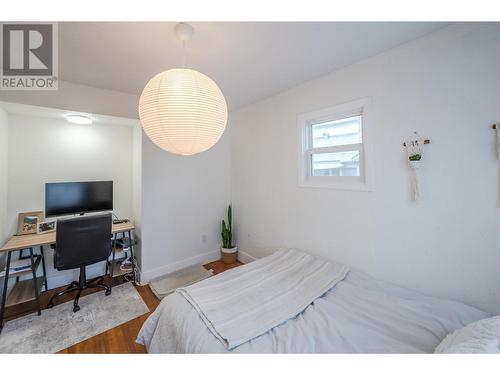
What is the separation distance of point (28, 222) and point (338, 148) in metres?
3.52

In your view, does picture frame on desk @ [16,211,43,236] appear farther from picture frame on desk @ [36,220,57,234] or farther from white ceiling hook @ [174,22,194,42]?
white ceiling hook @ [174,22,194,42]

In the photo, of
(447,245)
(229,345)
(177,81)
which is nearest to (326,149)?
(447,245)

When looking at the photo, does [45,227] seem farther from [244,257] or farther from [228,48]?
[228,48]

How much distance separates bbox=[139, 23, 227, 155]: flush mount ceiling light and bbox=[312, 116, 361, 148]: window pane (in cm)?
138

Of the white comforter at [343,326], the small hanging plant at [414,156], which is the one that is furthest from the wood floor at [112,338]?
the small hanging plant at [414,156]

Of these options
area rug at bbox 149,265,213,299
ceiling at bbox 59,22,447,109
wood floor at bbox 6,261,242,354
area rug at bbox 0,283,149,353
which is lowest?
wood floor at bbox 6,261,242,354

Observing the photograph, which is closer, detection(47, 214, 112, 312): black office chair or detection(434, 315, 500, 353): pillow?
detection(434, 315, 500, 353): pillow

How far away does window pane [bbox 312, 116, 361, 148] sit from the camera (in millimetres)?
1831

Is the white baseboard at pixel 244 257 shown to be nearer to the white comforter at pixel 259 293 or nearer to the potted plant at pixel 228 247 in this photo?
the potted plant at pixel 228 247

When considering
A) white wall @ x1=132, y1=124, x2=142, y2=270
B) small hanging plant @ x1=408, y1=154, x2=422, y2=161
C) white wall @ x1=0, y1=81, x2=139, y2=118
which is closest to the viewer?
small hanging plant @ x1=408, y1=154, x2=422, y2=161

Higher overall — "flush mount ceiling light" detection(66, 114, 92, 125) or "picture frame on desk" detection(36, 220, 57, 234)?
"flush mount ceiling light" detection(66, 114, 92, 125)

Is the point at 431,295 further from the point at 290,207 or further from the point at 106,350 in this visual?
the point at 106,350

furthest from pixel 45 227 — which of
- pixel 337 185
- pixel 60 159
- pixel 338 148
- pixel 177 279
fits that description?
pixel 338 148

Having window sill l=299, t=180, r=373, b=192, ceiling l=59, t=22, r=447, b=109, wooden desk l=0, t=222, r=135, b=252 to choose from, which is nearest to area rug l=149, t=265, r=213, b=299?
wooden desk l=0, t=222, r=135, b=252
